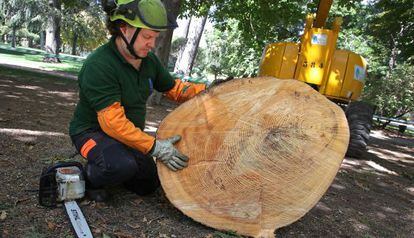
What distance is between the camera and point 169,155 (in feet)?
8.78

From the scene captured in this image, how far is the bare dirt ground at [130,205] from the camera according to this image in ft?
8.18

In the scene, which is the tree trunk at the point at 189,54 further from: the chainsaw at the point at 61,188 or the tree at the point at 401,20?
the chainsaw at the point at 61,188

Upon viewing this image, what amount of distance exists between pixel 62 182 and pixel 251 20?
8.75 m

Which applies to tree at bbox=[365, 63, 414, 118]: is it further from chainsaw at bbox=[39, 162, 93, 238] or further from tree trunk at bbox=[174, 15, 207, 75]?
chainsaw at bbox=[39, 162, 93, 238]

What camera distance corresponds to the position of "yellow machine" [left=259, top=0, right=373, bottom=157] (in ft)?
20.0

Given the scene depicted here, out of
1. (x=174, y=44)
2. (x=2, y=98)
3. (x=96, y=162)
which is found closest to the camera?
(x=96, y=162)

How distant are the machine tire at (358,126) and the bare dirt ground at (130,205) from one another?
567 mm

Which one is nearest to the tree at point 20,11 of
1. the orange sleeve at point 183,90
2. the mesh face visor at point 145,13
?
the orange sleeve at point 183,90

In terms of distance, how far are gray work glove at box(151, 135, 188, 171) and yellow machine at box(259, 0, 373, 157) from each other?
387cm

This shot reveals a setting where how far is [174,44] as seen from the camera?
41.9 m

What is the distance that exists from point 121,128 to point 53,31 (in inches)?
871

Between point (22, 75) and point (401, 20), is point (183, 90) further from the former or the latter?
point (22, 75)

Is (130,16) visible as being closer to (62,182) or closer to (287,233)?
(62,182)

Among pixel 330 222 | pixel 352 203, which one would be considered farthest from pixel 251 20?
pixel 330 222
